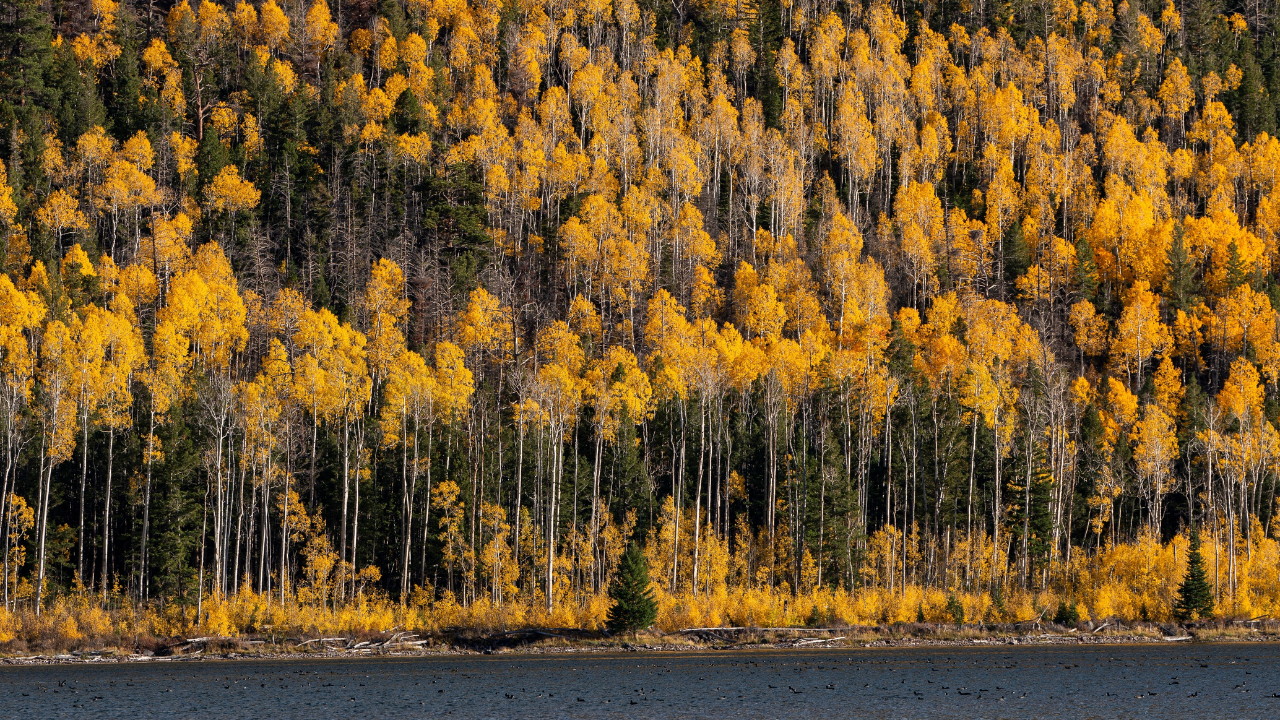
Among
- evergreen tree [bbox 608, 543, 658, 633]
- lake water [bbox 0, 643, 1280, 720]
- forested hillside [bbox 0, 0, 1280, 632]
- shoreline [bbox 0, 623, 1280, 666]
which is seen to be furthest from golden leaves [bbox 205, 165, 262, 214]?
evergreen tree [bbox 608, 543, 658, 633]

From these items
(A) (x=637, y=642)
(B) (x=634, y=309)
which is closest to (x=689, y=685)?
(A) (x=637, y=642)

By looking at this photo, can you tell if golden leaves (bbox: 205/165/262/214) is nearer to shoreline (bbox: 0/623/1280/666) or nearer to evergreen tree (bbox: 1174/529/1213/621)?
shoreline (bbox: 0/623/1280/666)

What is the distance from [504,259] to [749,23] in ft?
224

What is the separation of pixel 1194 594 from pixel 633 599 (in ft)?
→ 87.6

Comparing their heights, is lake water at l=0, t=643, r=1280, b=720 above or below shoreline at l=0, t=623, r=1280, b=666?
above

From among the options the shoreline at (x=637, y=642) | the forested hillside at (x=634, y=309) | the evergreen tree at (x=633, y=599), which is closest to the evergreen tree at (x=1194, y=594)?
the shoreline at (x=637, y=642)

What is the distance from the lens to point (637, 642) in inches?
1946

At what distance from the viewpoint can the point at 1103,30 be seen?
147625 millimetres

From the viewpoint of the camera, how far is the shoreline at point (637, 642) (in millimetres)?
46344

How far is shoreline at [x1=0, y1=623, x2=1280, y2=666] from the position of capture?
1825 inches

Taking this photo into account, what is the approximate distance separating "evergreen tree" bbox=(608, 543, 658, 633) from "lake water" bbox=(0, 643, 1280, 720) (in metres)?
1.47

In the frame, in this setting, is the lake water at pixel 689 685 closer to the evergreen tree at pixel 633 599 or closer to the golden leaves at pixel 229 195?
the evergreen tree at pixel 633 599

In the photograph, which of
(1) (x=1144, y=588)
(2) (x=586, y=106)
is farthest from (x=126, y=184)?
(1) (x=1144, y=588)

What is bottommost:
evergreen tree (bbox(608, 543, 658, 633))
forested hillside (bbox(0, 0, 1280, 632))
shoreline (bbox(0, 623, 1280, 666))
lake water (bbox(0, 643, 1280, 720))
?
shoreline (bbox(0, 623, 1280, 666))
